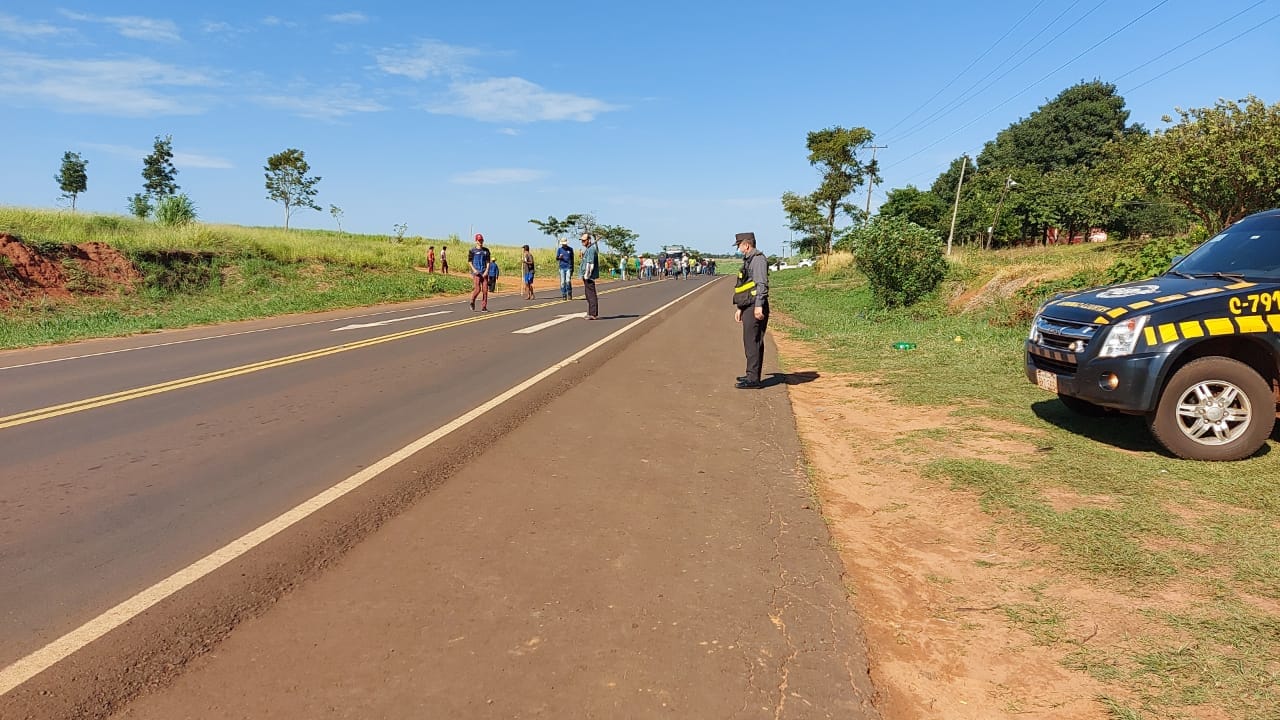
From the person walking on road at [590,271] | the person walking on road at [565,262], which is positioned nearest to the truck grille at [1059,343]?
the person walking on road at [590,271]

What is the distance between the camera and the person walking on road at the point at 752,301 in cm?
857

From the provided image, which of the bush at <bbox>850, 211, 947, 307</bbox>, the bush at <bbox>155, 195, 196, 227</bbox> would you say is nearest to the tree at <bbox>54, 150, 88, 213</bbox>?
the bush at <bbox>155, 195, 196, 227</bbox>

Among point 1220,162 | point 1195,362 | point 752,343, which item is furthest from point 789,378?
point 1220,162

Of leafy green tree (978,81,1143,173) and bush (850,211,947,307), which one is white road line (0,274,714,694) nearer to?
bush (850,211,947,307)

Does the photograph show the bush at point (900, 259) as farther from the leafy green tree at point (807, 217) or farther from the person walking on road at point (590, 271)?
the leafy green tree at point (807, 217)

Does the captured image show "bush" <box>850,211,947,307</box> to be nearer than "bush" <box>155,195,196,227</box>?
Yes

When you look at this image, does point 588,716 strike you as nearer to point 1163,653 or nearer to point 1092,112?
point 1163,653

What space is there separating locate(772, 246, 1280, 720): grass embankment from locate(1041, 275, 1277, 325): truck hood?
110cm

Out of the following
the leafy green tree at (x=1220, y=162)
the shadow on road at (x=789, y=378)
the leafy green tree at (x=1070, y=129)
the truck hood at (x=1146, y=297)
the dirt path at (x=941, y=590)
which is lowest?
the dirt path at (x=941, y=590)

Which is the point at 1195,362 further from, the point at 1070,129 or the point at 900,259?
the point at 1070,129

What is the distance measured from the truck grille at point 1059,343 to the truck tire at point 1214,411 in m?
0.65

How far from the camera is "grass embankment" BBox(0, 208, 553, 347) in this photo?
18.1 meters

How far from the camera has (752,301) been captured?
28.6ft

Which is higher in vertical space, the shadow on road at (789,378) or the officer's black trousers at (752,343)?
the officer's black trousers at (752,343)
